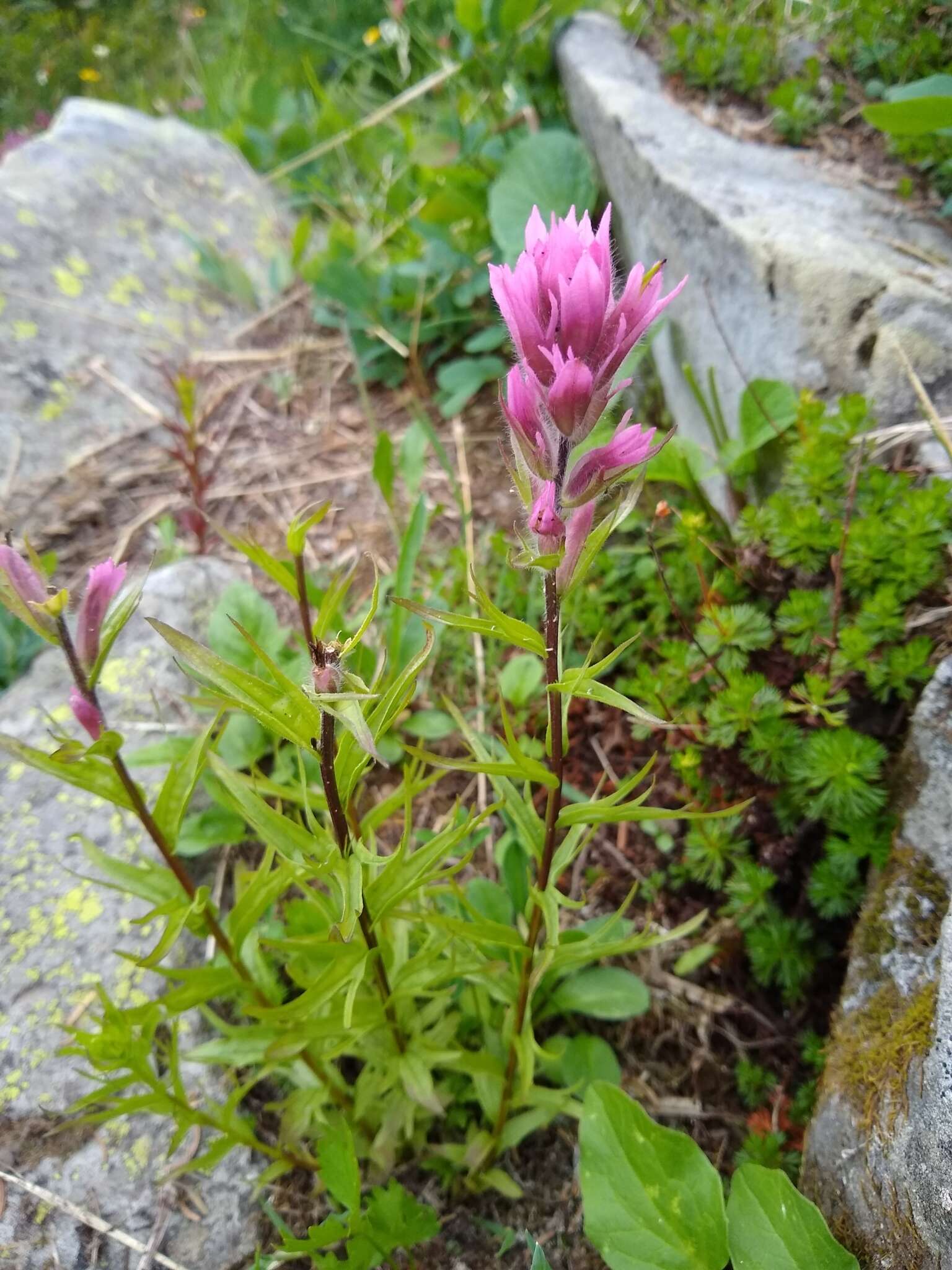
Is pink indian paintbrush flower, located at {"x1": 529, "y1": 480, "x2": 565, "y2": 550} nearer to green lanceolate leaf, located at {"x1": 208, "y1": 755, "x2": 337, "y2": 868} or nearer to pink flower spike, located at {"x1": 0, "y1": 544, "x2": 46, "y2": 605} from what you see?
green lanceolate leaf, located at {"x1": 208, "y1": 755, "x2": 337, "y2": 868}

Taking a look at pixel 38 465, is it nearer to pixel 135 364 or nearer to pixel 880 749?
pixel 135 364

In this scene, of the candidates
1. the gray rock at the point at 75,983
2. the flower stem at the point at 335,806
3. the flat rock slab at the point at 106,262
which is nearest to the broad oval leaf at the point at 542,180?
the flat rock slab at the point at 106,262

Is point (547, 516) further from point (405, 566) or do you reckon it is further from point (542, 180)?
point (542, 180)

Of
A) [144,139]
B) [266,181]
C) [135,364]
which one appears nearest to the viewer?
[135,364]

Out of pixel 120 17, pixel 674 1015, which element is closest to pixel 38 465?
pixel 674 1015

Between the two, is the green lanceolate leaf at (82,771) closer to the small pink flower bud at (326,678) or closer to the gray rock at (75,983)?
the gray rock at (75,983)

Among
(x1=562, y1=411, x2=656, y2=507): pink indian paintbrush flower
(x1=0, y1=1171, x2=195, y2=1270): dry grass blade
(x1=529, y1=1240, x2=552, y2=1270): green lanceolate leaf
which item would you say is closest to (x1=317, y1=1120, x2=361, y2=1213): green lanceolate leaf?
(x1=529, y1=1240, x2=552, y2=1270): green lanceolate leaf
